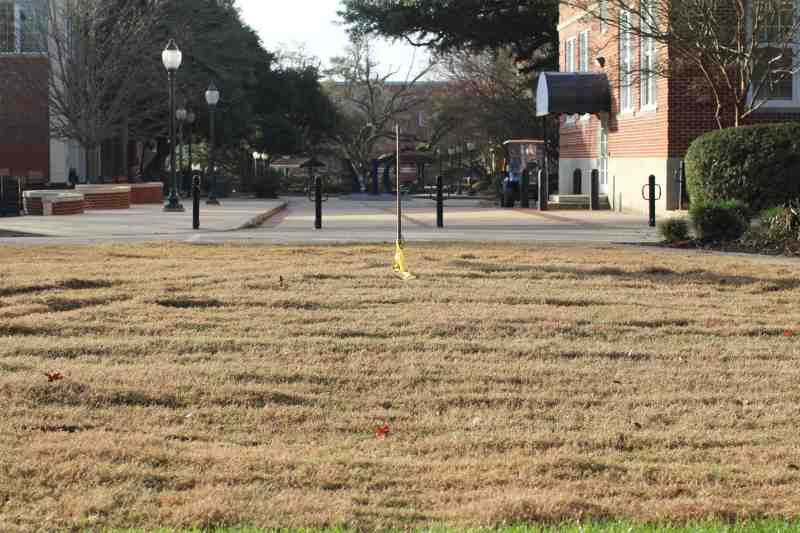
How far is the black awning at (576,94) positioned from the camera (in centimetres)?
3616

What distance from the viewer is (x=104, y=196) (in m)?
35.8

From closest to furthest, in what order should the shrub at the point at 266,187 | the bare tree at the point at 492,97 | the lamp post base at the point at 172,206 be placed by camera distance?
the lamp post base at the point at 172,206
the shrub at the point at 266,187
the bare tree at the point at 492,97

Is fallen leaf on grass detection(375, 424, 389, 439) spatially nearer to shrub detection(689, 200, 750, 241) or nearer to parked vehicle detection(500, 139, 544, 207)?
shrub detection(689, 200, 750, 241)

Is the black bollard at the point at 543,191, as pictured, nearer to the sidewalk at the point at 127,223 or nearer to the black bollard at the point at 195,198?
the sidewalk at the point at 127,223

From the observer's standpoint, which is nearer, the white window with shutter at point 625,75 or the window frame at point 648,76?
the window frame at point 648,76

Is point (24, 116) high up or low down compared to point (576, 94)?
up

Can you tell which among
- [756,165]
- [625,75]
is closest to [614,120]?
[625,75]

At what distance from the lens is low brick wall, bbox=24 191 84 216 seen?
31328 millimetres

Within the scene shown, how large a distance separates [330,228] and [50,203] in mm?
8543

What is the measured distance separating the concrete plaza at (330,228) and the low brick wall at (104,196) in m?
1.72

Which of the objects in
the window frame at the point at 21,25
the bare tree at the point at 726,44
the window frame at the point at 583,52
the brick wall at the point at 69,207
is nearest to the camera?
the bare tree at the point at 726,44

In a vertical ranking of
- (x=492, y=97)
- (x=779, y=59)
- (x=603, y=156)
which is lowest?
(x=603, y=156)

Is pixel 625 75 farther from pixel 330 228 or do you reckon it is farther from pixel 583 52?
pixel 330 228

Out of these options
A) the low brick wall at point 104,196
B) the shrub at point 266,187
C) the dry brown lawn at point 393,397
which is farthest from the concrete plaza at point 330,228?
the shrub at point 266,187
